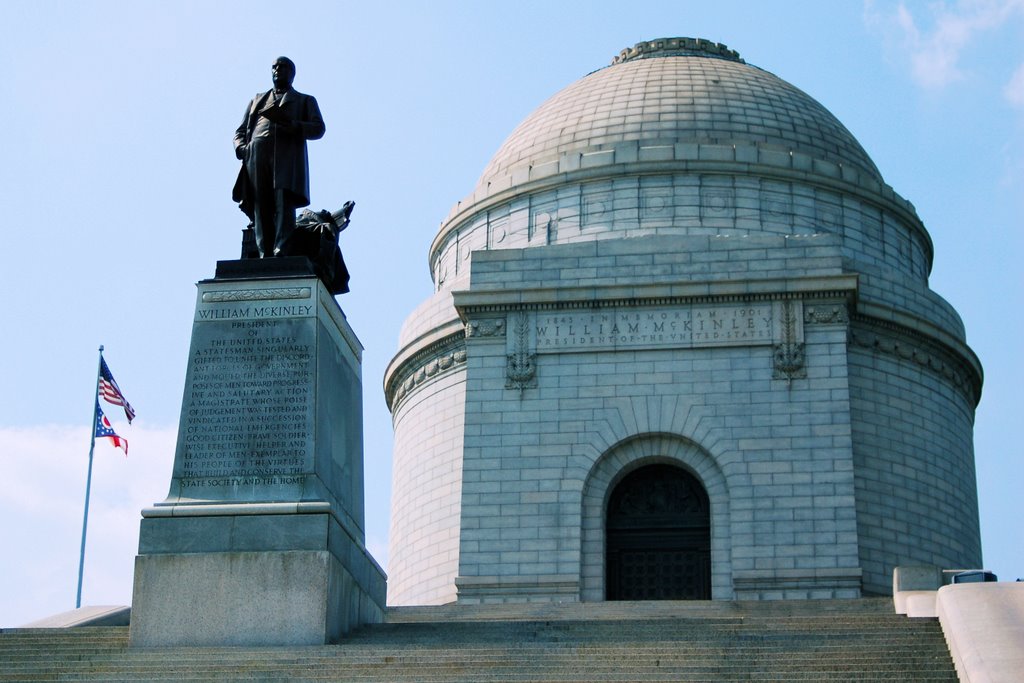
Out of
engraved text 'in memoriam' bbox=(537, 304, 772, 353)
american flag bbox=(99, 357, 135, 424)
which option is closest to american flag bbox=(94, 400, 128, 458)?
american flag bbox=(99, 357, 135, 424)

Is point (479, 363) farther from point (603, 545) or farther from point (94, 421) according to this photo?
point (94, 421)

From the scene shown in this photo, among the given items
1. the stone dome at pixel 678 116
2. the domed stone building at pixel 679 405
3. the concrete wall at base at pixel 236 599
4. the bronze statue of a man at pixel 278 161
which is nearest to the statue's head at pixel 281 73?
the bronze statue of a man at pixel 278 161

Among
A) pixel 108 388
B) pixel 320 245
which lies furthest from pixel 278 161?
pixel 108 388

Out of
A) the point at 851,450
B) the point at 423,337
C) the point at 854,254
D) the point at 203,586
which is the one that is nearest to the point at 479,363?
the point at 423,337

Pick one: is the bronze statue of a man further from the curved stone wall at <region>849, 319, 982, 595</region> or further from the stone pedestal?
the curved stone wall at <region>849, 319, 982, 595</region>

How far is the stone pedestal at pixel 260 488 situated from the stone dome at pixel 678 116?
58.9 ft

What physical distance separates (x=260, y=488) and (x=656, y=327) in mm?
13581

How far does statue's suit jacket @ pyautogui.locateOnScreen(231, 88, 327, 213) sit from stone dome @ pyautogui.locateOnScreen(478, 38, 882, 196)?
16690mm

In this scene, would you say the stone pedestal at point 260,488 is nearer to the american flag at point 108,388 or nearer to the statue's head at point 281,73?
the statue's head at point 281,73

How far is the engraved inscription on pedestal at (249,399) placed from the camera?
65.1 ft

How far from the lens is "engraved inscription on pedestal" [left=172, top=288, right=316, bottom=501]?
19828 millimetres

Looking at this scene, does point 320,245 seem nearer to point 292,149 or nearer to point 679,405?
point 292,149

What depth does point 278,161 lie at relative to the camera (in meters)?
21.5

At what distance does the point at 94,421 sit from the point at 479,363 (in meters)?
6.73
